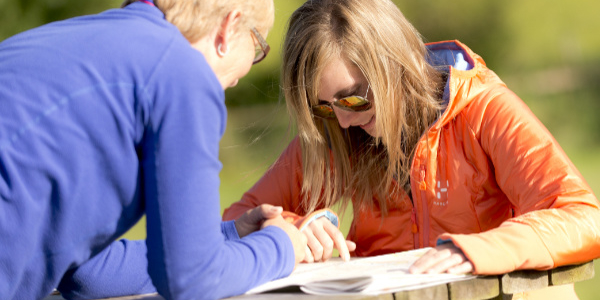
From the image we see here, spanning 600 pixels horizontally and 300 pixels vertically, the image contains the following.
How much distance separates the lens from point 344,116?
72.7 inches

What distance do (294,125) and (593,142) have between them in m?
7.09

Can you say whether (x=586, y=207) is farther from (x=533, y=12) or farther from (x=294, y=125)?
(x=533, y=12)

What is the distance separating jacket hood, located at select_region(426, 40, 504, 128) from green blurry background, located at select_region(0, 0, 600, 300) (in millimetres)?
5625

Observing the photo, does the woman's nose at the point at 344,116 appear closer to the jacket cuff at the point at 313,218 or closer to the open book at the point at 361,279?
the jacket cuff at the point at 313,218

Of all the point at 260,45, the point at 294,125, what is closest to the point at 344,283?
the point at 260,45

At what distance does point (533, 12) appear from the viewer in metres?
9.23

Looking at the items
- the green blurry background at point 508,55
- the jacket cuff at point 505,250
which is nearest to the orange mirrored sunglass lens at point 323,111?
the jacket cuff at point 505,250

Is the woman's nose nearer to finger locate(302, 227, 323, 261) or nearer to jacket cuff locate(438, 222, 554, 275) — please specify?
finger locate(302, 227, 323, 261)

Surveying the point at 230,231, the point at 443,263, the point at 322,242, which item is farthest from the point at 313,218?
the point at 443,263

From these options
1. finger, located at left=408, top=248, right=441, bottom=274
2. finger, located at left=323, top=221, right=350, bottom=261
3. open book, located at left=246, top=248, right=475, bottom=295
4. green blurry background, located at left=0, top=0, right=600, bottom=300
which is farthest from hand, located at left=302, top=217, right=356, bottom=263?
green blurry background, located at left=0, top=0, right=600, bottom=300

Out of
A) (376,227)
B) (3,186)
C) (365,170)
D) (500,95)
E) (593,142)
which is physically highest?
(500,95)

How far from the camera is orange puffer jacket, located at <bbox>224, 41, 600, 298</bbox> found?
53.2 inches

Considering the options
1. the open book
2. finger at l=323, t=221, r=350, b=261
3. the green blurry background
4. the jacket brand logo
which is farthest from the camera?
the green blurry background

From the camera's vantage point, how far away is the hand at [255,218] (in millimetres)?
1575
